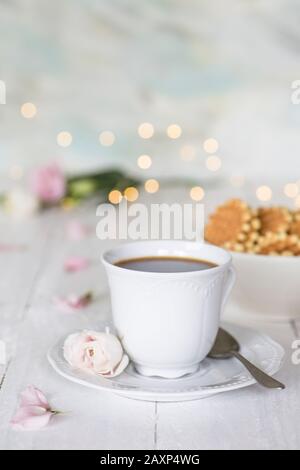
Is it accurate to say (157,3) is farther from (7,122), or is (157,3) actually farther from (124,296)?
(124,296)

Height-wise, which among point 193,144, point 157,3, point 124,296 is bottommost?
point 124,296

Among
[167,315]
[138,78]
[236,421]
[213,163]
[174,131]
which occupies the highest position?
[138,78]

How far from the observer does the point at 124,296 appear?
0.93 metres

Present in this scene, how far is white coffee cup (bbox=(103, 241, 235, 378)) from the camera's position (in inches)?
35.5

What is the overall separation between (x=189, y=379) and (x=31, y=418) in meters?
0.19

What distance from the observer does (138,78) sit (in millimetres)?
2611

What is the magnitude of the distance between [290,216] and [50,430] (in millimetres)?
576

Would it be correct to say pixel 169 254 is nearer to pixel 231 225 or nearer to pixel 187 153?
pixel 231 225

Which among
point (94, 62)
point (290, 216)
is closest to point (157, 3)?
point (94, 62)

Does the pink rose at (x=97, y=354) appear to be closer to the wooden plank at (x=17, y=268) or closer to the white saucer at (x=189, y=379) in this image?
the white saucer at (x=189, y=379)

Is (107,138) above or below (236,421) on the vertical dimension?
above

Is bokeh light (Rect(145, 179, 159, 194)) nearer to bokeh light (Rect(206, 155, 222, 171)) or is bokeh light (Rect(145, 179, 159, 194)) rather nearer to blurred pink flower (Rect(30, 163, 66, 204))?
bokeh light (Rect(206, 155, 222, 171))

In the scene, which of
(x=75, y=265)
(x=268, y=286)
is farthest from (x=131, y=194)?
(x=268, y=286)

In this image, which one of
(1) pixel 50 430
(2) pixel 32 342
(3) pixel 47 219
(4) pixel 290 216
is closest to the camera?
(1) pixel 50 430
